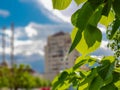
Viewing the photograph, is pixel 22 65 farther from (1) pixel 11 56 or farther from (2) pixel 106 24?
(2) pixel 106 24

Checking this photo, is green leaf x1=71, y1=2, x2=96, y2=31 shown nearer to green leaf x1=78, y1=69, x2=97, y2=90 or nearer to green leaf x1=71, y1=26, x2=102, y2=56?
green leaf x1=71, y1=26, x2=102, y2=56

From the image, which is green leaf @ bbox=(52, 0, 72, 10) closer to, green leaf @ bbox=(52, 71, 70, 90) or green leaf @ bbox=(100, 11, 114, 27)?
green leaf @ bbox=(100, 11, 114, 27)

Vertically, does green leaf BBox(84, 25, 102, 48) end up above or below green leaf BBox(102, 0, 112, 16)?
below

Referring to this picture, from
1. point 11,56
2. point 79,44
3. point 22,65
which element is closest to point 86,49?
point 79,44

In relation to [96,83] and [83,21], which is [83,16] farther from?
[96,83]

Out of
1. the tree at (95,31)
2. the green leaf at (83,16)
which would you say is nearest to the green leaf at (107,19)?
the tree at (95,31)

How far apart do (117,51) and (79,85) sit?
145 millimetres

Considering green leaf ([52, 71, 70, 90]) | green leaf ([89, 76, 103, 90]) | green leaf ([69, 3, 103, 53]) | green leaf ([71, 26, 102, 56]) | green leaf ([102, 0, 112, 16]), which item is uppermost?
green leaf ([102, 0, 112, 16])

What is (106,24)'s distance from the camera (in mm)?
→ 1123

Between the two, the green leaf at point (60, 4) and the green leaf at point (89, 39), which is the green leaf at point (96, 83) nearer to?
the green leaf at point (89, 39)

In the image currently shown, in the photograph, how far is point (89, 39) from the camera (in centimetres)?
103

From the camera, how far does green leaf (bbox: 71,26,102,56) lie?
1.02 metres

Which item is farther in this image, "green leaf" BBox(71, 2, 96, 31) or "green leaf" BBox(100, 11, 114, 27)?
"green leaf" BBox(100, 11, 114, 27)

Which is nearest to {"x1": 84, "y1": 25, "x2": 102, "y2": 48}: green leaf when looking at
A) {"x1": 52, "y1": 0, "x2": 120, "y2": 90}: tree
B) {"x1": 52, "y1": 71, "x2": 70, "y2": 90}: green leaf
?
{"x1": 52, "y1": 0, "x2": 120, "y2": 90}: tree
